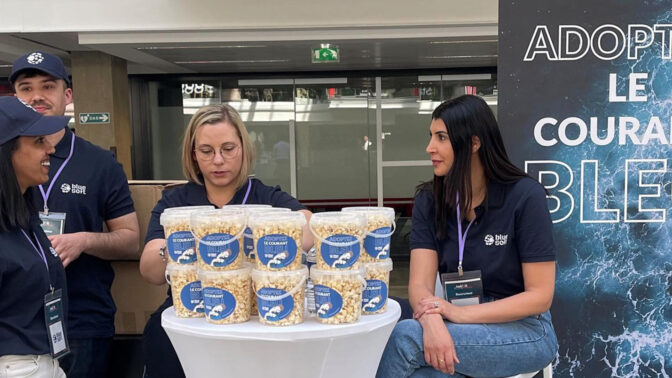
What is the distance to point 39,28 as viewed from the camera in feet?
18.0

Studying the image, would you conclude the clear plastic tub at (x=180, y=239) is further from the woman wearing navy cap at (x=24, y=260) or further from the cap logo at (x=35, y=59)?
the cap logo at (x=35, y=59)

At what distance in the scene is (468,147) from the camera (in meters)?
1.98

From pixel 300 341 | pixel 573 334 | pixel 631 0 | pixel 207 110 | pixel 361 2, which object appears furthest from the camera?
pixel 361 2

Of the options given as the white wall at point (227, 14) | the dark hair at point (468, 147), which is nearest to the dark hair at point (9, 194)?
the dark hair at point (468, 147)

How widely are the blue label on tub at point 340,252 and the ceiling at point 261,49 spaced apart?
14.2ft

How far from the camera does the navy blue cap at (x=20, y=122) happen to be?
151 centimetres

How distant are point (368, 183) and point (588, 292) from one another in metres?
5.59

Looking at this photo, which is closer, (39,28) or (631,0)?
(631,0)

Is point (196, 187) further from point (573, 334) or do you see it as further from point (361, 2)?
point (361, 2)

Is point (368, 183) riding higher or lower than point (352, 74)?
lower

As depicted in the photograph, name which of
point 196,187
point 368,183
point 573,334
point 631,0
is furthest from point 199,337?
point 368,183

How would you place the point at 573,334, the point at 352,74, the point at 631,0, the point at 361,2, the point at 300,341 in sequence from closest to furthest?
the point at 300,341 → the point at 631,0 → the point at 573,334 → the point at 361,2 → the point at 352,74

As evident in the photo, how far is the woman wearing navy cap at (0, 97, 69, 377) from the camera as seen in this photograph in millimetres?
1507

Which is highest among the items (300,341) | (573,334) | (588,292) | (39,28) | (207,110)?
(39,28)
